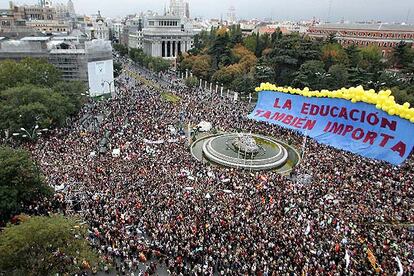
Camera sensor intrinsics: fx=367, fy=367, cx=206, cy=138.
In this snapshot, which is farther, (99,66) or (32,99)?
(99,66)

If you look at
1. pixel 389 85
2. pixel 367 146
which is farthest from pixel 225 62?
pixel 367 146

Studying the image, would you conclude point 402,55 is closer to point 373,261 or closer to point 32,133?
point 373,261

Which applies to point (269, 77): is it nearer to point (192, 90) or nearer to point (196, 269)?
point (192, 90)

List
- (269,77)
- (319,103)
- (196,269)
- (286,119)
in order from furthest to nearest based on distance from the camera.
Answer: (269,77)
(286,119)
(319,103)
(196,269)

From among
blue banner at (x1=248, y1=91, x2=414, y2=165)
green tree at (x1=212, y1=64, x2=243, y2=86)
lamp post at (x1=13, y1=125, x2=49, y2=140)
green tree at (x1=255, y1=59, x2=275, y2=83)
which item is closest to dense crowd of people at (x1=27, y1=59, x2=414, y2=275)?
lamp post at (x1=13, y1=125, x2=49, y2=140)

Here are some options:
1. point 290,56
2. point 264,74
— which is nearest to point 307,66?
point 290,56

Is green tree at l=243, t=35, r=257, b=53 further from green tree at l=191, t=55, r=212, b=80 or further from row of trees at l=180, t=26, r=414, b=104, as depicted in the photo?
green tree at l=191, t=55, r=212, b=80
